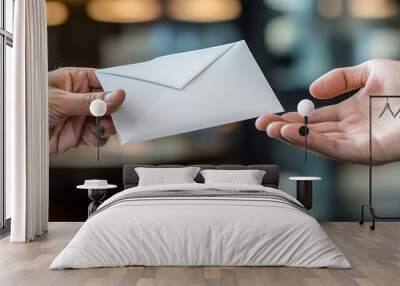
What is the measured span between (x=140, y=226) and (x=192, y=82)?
3177 mm

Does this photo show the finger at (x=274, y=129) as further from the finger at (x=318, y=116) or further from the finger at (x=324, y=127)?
the finger at (x=324, y=127)

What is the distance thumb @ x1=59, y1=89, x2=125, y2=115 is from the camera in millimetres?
7711

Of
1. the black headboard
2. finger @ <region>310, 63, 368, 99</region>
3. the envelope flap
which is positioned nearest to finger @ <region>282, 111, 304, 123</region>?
finger @ <region>310, 63, 368, 99</region>

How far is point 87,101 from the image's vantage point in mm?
7758

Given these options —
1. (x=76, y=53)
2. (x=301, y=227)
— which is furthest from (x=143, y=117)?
(x=301, y=227)

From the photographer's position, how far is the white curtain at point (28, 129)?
20.7 feet

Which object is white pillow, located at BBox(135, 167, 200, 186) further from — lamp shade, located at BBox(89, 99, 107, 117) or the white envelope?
lamp shade, located at BBox(89, 99, 107, 117)

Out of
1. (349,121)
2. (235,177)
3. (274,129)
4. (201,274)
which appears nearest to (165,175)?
(235,177)

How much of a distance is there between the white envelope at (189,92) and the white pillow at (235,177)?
73 centimetres

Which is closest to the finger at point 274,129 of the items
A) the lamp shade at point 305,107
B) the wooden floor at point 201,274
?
the lamp shade at point 305,107

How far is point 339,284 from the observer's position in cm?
425

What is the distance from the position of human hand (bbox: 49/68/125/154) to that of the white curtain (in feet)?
3.04

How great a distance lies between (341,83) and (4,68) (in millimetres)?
4088

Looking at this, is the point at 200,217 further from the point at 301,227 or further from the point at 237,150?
the point at 237,150
